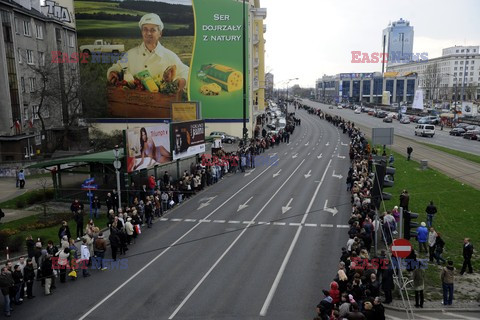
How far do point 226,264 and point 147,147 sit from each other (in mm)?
11950

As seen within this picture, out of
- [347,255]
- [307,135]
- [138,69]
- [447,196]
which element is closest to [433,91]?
[307,135]

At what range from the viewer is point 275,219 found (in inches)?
881

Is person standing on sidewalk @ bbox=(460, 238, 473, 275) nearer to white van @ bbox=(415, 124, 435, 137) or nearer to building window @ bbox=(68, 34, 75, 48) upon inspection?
white van @ bbox=(415, 124, 435, 137)

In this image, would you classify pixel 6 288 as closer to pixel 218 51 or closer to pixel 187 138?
pixel 187 138

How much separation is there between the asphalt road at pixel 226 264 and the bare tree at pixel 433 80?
167087mm

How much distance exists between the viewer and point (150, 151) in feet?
86.1

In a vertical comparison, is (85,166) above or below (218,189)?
above

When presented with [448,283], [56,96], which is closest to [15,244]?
[448,283]

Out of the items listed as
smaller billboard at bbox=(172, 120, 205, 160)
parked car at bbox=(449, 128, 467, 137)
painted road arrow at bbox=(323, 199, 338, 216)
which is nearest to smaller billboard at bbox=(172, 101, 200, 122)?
smaller billboard at bbox=(172, 120, 205, 160)

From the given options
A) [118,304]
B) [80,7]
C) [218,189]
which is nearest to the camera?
[118,304]

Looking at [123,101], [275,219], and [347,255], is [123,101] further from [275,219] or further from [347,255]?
[347,255]

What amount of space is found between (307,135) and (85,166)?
Result: 44427mm

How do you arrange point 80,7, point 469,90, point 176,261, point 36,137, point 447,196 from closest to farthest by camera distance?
point 176,261
point 447,196
point 36,137
point 80,7
point 469,90

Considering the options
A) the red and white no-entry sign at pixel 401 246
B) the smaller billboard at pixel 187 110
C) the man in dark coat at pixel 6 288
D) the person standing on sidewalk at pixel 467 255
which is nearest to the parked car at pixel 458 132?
the smaller billboard at pixel 187 110
